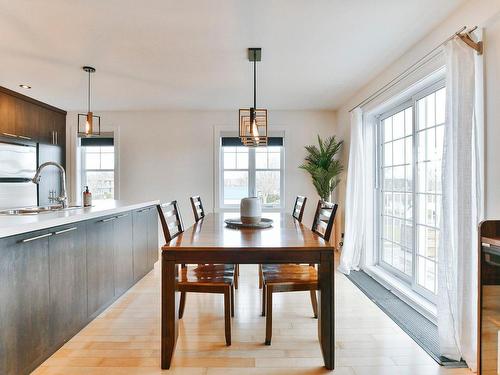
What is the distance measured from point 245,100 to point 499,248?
3749 mm

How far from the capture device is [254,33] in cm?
253

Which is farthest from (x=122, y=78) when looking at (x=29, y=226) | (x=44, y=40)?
(x=29, y=226)

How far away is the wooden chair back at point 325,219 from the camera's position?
207 cm

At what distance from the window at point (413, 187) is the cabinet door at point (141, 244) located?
112 inches

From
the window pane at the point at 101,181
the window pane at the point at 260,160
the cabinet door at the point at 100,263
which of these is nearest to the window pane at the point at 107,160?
the window pane at the point at 101,181

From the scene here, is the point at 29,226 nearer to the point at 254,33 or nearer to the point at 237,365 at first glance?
the point at 237,365

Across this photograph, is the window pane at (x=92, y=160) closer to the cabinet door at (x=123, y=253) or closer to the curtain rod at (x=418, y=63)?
the cabinet door at (x=123, y=253)

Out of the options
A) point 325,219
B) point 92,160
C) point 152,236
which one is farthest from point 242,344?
point 92,160

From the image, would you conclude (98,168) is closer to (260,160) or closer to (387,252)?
(260,160)

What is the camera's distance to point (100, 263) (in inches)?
99.0

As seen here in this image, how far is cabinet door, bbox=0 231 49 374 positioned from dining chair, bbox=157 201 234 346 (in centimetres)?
72

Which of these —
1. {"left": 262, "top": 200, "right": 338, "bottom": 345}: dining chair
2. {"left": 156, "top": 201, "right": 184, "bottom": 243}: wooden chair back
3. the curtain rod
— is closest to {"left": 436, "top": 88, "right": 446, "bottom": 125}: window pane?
the curtain rod

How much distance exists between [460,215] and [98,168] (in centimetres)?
530

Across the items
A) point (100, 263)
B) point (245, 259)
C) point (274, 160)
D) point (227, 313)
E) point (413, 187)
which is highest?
point (274, 160)
